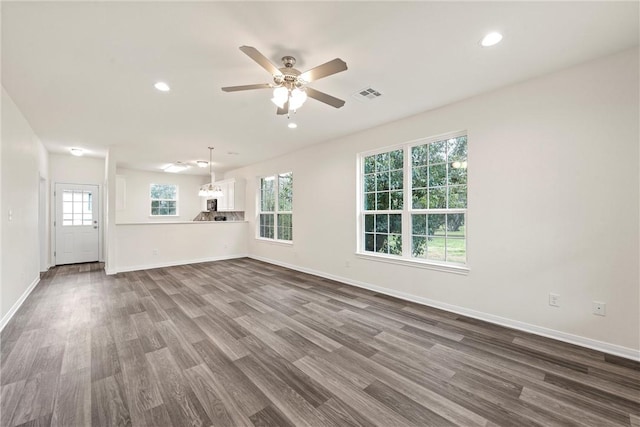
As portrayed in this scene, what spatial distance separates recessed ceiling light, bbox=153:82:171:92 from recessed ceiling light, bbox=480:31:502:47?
308cm

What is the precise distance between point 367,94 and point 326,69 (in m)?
1.18

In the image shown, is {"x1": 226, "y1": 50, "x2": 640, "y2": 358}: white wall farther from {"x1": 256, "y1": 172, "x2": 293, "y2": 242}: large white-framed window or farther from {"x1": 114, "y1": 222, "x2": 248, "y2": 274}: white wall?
{"x1": 114, "y1": 222, "x2": 248, "y2": 274}: white wall

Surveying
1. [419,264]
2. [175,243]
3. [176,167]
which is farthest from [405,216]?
[176,167]

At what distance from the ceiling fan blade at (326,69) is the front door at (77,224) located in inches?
280

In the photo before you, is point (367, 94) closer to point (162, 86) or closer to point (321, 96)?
point (321, 96)

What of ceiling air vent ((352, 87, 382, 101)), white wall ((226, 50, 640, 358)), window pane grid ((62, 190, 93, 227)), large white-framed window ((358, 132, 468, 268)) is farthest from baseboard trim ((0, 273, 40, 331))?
white wall ((226, 50, 640, 358))

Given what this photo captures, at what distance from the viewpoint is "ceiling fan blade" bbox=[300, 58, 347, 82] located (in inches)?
77.1

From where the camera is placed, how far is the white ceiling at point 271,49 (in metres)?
1.85

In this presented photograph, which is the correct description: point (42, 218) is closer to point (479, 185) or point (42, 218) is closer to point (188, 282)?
point (188, 282)

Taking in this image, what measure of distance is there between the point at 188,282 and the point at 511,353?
15.5 feet

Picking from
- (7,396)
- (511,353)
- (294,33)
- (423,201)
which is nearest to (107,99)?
(294,33)

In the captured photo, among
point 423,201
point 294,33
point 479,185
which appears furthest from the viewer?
point 423,201

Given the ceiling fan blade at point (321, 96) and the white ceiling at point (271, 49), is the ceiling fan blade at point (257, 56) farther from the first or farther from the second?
the ceiling fan blade at point (321, 96)

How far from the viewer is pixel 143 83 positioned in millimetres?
2811
